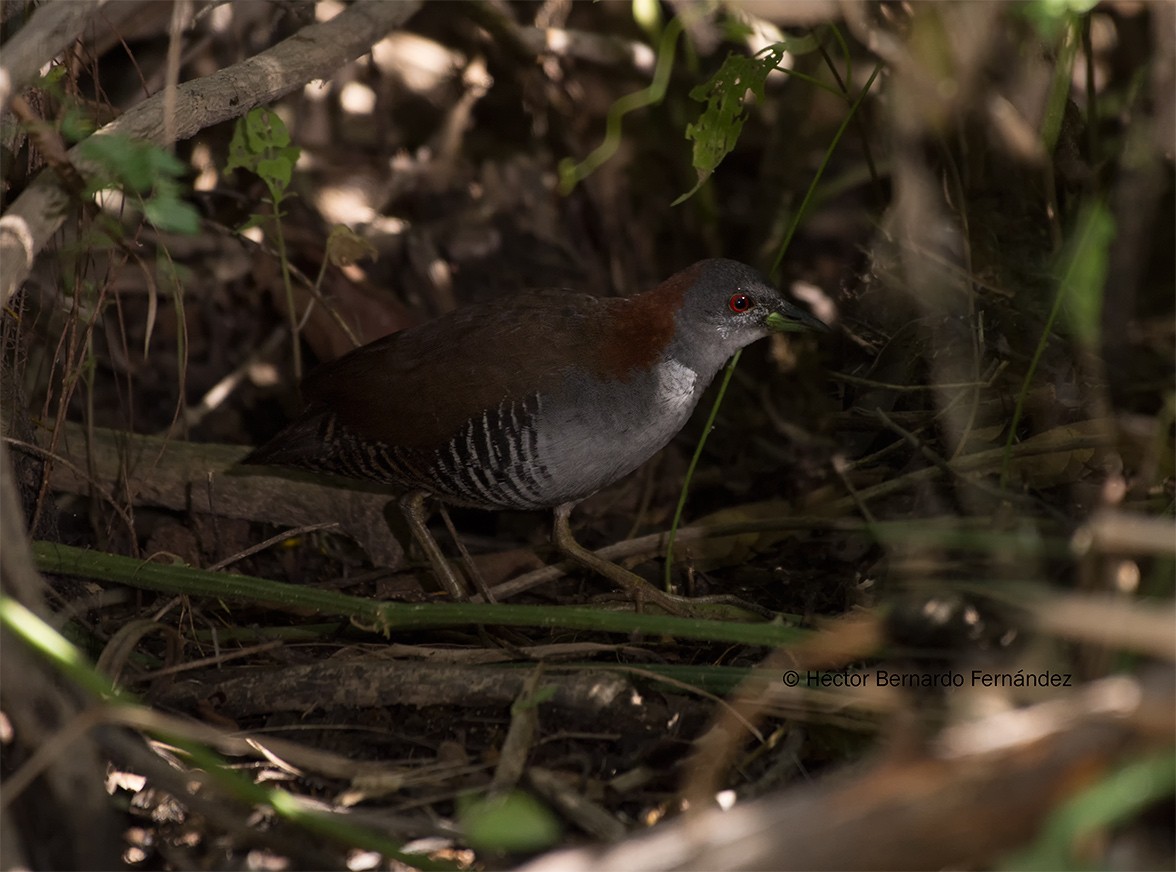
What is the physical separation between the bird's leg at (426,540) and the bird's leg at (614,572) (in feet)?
1.12

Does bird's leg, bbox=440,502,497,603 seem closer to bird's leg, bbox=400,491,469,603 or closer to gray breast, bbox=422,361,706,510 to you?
bird's leg, bbox=400,491,469,603

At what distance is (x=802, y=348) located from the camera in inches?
175

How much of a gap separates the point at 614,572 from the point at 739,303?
88cm

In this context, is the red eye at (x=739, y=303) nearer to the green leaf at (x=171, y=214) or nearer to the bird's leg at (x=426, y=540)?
the bird's leg at (x=426, y=540)

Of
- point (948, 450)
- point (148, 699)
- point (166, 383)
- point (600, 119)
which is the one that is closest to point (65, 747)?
point (148, 699)

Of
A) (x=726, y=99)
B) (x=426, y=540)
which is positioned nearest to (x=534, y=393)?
(x=426, y=540)

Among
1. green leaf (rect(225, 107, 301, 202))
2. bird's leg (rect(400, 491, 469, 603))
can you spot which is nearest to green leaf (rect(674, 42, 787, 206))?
green leaf (rect(225, 107, 301, 202))

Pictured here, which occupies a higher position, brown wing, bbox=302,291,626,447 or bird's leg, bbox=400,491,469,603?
brown wing, bbox=302,291,626,447

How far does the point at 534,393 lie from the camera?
133 inches

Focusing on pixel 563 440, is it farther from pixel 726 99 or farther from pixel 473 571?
pixel 726 99

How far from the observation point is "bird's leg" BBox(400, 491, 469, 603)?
375 centimetres

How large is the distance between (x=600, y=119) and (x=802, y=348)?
1.66 meters

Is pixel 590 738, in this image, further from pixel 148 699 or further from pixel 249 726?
pixel 148 699

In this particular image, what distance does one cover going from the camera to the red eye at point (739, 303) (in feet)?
11.8
